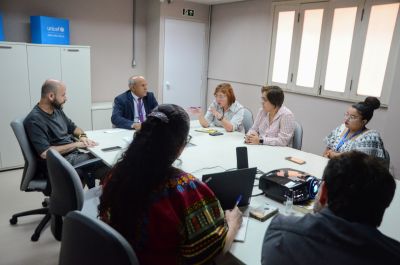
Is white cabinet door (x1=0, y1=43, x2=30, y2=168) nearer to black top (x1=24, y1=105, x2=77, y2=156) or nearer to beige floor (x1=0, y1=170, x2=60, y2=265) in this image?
beige floor (x1=0, y1=170, x2=60, y2=265)

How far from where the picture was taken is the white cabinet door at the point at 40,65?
12.5ft

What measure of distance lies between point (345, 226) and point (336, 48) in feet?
11.8

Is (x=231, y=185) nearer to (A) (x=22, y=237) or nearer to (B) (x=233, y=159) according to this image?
(B) (x=233, y=159)

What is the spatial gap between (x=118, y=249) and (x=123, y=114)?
2654 millimetres

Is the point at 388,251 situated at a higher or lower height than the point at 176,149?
lower

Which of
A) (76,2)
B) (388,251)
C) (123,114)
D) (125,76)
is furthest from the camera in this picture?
(125,76)

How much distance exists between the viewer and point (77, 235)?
3.37 ft

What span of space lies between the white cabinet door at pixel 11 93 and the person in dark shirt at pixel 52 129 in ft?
4.19

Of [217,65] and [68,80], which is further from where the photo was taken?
[217,65]

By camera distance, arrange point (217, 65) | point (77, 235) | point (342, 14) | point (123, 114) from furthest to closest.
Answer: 1. point (217, 65)
2. point (342, 14)
3. point (123, 114)
4. point (77, 235)

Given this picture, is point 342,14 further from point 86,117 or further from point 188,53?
point 86,117

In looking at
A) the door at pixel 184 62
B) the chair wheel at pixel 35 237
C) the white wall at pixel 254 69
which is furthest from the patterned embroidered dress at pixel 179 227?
the door at pixel 184 62

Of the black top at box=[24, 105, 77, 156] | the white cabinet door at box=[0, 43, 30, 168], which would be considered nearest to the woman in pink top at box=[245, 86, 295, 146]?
the black top at box=[24, 105, 77, 156]

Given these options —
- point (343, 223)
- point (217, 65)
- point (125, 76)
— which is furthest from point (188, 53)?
point (343, 223)
